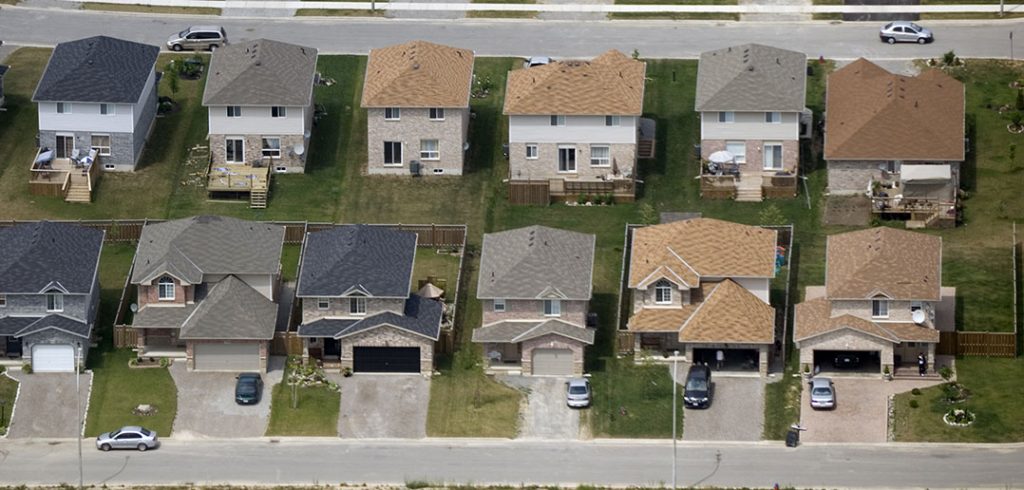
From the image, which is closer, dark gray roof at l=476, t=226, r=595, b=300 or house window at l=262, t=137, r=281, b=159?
dark gray roof at l=476, t=226, r=595, b=300

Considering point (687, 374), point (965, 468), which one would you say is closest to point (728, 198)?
point (687, 374)

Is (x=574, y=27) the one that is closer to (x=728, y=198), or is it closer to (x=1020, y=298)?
(x=728, y=198)

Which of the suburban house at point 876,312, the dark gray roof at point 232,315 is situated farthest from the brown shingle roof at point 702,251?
the dark gray roof at point 232,315

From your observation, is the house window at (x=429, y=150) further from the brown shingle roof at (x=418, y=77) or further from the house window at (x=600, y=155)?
the house window at (x=600, y=155)

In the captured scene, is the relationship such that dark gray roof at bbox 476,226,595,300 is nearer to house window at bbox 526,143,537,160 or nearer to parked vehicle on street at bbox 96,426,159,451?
house window at bbox 526,143,537,160

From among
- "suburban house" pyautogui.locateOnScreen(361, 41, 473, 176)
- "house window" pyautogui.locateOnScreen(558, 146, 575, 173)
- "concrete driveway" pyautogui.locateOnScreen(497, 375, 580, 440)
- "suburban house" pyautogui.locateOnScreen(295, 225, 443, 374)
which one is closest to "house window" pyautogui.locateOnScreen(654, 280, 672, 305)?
"concrete driveway" pyautogui.locateOnScreen(497, 375, 580, 440)
